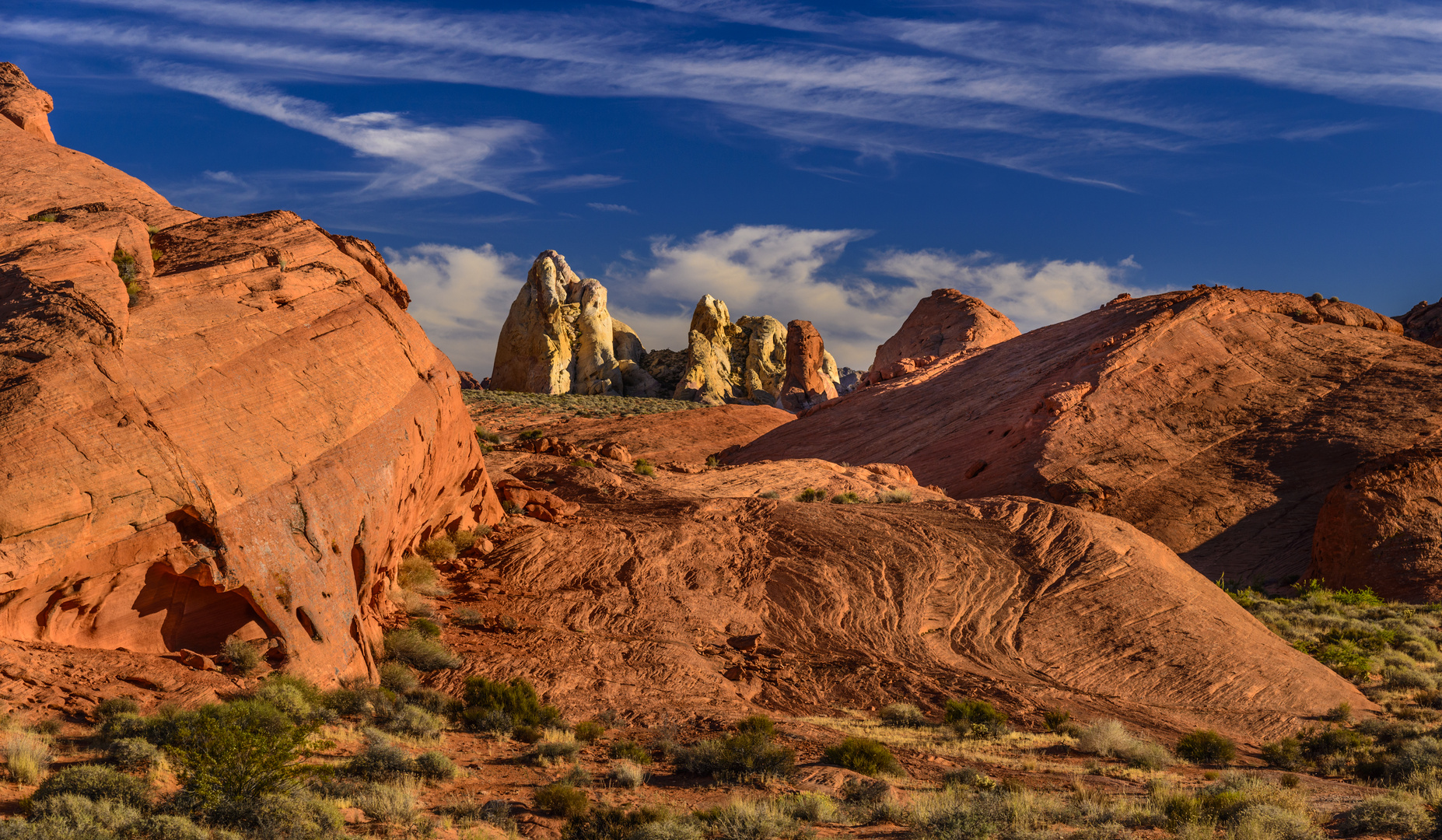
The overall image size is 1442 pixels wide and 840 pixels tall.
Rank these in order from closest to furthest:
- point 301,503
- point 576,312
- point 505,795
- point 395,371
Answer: point 505,795 → point 301,503 → point 395,371 → point 576,312

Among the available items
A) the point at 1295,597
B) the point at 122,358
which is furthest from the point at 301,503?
the point at 1295,597

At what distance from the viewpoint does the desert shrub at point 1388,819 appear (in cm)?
922

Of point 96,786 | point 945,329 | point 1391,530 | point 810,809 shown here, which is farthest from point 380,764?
point 945,329

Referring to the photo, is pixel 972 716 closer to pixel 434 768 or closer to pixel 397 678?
pixel 434 768

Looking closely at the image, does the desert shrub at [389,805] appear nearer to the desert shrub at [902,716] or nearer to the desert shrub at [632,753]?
the desert shrub at [632,753]

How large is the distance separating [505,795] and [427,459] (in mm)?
7835

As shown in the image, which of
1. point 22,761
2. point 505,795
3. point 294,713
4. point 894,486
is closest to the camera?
point 22,761

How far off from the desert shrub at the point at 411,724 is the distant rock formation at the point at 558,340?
2578 inches

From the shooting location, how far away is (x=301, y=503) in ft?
42.1

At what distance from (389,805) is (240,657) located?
157 inches

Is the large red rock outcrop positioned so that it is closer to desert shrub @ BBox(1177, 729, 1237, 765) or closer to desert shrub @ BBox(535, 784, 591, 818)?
desert shrub @ BBox(535, 784, 591, 818)

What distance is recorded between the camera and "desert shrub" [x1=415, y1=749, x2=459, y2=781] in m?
10.2

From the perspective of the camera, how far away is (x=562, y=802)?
948 centimetres

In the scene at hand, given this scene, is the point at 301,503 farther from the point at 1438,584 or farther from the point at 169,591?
the point at 1438,584
